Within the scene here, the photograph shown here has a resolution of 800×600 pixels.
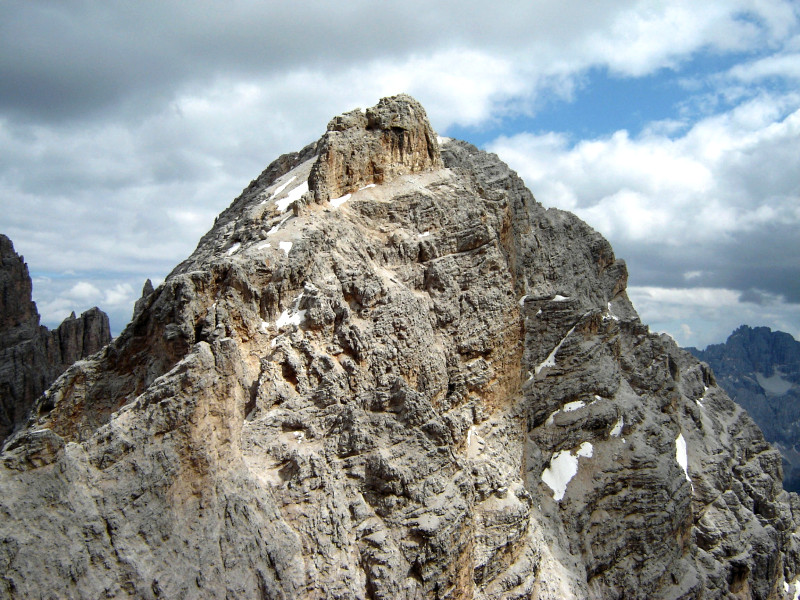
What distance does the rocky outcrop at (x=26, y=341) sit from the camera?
64125mm

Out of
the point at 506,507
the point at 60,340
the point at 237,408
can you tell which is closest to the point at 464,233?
the point at 506,507

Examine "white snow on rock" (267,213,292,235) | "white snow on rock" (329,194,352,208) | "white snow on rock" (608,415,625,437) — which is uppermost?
"white snow on rock" (329,194,352,208)

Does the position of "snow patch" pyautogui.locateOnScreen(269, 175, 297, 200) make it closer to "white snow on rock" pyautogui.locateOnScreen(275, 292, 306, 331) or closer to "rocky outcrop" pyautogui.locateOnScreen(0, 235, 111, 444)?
"white snow on rock" pyautogui.locateOnScreen(275, 292, 306, 331)

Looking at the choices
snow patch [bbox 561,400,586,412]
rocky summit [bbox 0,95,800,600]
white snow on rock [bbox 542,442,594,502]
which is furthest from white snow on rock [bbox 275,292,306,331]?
snow patch [bbox 561,400,586,412]

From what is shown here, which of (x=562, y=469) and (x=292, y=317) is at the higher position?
(x=292, y=317)

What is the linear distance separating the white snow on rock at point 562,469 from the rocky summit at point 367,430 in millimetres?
136

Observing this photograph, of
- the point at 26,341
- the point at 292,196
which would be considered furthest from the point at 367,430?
the point at 26,341

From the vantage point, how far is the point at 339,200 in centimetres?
3331

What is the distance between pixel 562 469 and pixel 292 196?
19.9 m

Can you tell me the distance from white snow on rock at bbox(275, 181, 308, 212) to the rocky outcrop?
139 ft

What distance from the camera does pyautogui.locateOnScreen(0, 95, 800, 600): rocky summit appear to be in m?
19.0

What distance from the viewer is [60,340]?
7075cm

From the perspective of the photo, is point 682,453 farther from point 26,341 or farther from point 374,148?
point 26,341

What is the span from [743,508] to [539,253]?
80.3 ft
